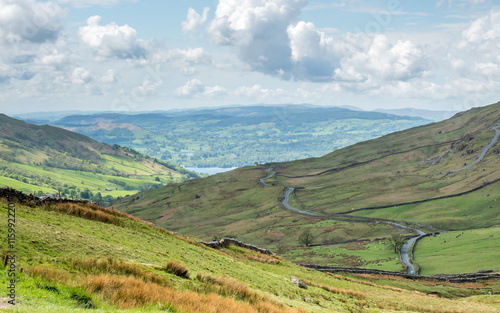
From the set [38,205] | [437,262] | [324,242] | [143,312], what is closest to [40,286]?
[143,312]

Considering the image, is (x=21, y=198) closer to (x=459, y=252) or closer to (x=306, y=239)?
(x=459, y=252)

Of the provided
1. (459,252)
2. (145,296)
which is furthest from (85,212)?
(459,252)

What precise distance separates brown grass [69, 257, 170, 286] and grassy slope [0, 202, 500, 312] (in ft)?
0.22

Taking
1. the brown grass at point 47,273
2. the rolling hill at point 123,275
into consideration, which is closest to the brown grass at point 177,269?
the rolling hill at point 123,275

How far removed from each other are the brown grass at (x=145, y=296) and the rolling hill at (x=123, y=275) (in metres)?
0.04

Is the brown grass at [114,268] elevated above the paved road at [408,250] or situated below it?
above

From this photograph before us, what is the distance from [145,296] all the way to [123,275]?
124 inches

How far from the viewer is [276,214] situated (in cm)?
19438

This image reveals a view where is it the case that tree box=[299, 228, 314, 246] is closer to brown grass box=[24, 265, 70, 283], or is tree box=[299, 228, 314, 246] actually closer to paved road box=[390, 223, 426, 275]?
paved road box=[390, 223, 426, 275]

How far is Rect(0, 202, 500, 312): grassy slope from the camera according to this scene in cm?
1570

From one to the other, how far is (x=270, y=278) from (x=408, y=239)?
321ft

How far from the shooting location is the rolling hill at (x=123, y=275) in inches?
612

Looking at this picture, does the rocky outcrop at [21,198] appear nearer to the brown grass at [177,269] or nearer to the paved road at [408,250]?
the brown grass at [177,269]

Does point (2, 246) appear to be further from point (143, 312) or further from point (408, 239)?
point (408, 239)
